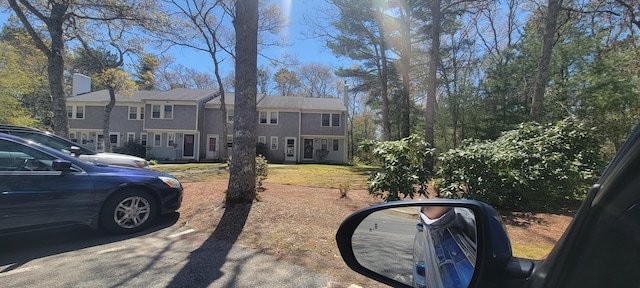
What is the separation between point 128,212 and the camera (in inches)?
197

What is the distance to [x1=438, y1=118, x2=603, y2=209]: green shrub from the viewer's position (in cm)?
649

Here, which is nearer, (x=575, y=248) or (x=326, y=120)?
(x=575, y=248)

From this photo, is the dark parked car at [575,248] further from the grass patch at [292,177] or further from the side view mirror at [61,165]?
the grass patch at [292,177]

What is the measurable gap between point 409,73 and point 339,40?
21.1 feet

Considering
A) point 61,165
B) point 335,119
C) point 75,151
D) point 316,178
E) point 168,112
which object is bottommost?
point 316,178

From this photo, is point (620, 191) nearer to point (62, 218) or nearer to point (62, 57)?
point (62, 218)

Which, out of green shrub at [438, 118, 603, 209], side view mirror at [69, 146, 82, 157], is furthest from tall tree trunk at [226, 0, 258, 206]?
green shrub at [438, 118, 603, 209]

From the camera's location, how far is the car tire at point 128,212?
4.80 metres

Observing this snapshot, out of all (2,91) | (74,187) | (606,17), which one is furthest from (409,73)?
(2,91)

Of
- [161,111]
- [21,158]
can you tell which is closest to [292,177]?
[21,158]

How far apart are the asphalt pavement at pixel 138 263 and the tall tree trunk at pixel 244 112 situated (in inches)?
63.4

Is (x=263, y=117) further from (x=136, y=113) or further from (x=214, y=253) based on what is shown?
(x=214, y=253)

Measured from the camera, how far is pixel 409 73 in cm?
2498

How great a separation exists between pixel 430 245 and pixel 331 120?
26733 mm
